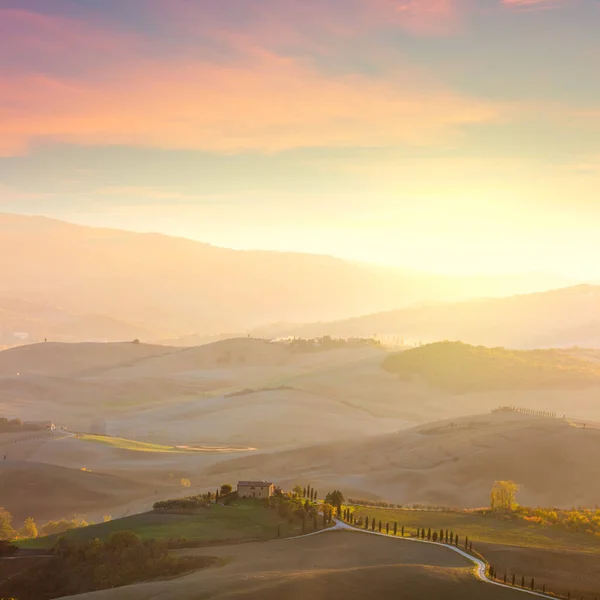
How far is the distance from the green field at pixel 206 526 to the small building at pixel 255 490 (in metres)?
2.14

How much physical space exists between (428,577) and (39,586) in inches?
949

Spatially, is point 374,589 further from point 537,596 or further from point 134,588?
point 134,588

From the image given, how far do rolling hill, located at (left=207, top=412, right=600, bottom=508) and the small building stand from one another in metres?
27.7

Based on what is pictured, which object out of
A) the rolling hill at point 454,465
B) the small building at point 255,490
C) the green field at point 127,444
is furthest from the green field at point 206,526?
the green field at point 127,444

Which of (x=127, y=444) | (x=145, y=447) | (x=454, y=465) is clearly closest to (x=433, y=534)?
(x=454, y=465)

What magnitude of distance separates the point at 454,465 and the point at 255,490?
43688 millimetres

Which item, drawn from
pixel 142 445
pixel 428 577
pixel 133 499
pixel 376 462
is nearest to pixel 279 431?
pixel 142 445

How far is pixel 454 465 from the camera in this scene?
112750mm

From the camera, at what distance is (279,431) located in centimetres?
17288

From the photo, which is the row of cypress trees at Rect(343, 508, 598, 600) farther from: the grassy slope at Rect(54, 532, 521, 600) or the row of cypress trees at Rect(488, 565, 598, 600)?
the grassy slope at Rect(54, 532, 521, 600)

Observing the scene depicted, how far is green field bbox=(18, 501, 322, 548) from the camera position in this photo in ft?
206

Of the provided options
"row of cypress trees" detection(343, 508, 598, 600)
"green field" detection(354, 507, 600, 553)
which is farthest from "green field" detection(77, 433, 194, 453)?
"row of cypress trees" detection(343, 508, 598, 600)

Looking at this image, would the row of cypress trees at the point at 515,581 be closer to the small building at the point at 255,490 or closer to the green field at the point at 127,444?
the small building at the point at 255,490

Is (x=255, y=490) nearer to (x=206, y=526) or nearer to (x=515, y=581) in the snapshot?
(x=206, y=526)
